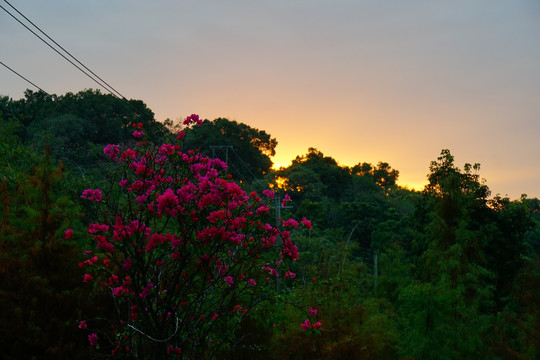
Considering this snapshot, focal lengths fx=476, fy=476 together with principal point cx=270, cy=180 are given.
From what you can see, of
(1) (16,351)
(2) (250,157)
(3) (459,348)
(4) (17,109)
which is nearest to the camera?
(1) (16,351)

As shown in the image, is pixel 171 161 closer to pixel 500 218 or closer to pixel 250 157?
pixel 500 218

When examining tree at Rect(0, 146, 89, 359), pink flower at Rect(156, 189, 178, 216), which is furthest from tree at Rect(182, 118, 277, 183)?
pink flower at Rect(156, 189, 178, 216)

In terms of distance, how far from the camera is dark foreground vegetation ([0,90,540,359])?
291 inches

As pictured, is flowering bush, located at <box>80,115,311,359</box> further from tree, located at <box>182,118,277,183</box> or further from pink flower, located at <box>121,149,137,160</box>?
tree, located at <box>182,118,277,183</box>

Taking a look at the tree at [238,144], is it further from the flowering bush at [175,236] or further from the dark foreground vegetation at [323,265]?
the flowering bush at [175,236]

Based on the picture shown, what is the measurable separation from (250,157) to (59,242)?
135ft

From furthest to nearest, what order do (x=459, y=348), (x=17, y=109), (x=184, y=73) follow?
(x=17, y=109) < (x=184, y=73) < (x=459, y=348)

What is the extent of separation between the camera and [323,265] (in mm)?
17188

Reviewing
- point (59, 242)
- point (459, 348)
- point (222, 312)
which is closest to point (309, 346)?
point (459, 348)

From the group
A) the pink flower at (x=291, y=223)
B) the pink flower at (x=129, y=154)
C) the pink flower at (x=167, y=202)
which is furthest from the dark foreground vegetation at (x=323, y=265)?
the pink flower at (x=167, y=202)

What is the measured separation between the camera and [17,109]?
40.0 meters

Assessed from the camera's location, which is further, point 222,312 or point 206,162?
point 222,312

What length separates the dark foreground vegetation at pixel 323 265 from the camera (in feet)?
24.3

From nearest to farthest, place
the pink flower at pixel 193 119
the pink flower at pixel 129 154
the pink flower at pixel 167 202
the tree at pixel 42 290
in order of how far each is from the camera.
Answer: the pink flower at pixel 167 202, the pink flower at pixel 129 154, the pink flower at pixel 193 119, the tree at pixel 42 290
